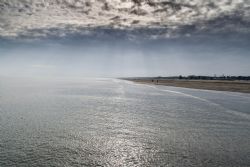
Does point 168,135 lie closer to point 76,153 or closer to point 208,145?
point 208,145

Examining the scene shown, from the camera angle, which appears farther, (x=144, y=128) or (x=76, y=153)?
(x=144, y=128)

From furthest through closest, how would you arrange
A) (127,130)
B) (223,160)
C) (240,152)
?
(127,130), (240,152), (223,160)

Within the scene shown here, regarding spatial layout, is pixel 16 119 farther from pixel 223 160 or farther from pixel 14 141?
pixel 223 160

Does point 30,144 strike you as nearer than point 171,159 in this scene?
No

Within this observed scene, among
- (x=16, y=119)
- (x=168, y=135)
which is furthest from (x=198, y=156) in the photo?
(x=16, y=119)

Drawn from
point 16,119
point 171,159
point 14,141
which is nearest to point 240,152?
point 171,159

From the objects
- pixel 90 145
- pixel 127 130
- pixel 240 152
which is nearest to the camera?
pixel 240 152

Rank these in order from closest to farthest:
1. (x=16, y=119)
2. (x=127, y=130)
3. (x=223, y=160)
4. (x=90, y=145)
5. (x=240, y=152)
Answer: (x=223, y=160)
(x=240, y=152)
(x=90, y=145)
(x=127, y=130)
(x=16, y=119)

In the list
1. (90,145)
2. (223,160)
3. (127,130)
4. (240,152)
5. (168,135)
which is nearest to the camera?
(223,160)

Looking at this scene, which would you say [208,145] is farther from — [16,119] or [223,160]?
[16,119]
